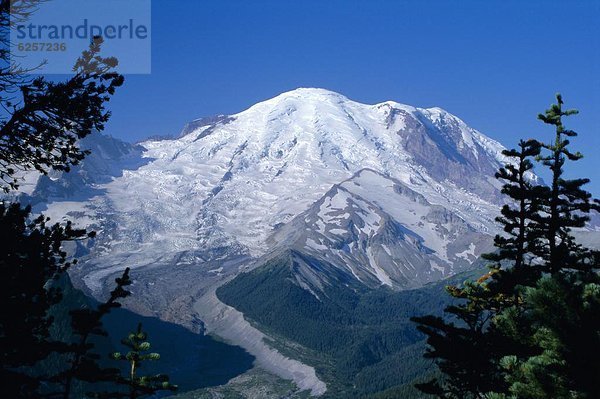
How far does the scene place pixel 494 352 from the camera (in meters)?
21.0

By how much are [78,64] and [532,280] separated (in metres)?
18.0

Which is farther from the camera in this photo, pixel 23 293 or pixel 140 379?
pixel 140 379

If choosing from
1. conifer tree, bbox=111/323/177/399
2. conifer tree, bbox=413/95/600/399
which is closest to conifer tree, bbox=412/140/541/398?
conifer tree, bbox=413/95/600/399

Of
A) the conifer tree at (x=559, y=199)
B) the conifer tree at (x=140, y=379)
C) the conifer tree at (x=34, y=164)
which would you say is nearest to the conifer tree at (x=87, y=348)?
the conifer tree at (x=34, y=164)

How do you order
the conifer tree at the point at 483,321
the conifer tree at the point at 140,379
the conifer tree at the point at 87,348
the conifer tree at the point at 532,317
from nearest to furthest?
the conifer tree at the point at 532,317
the conifer tree at the point at 87,348
the conifer tree at the point at 483,321
the conifer tree at the point at 140,379

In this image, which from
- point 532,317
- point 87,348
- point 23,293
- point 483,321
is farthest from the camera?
point 483,321

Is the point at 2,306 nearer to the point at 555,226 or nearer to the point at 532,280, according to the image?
the point at 532,280

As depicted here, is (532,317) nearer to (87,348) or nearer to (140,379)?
(87,348)

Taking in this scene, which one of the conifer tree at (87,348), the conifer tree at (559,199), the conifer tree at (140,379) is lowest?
the conifer tree at (140,379)

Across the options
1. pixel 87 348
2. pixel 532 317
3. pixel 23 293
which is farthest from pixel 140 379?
pixel 532 317

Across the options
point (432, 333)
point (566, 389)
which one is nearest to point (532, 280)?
point (432, 333)

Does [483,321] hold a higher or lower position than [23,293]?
lower

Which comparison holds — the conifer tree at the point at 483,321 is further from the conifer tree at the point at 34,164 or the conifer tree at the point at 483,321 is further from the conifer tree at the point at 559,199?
the conifer tree at the point at 34,164

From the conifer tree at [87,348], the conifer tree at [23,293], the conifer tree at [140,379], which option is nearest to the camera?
the conifer tree at [23,293]
